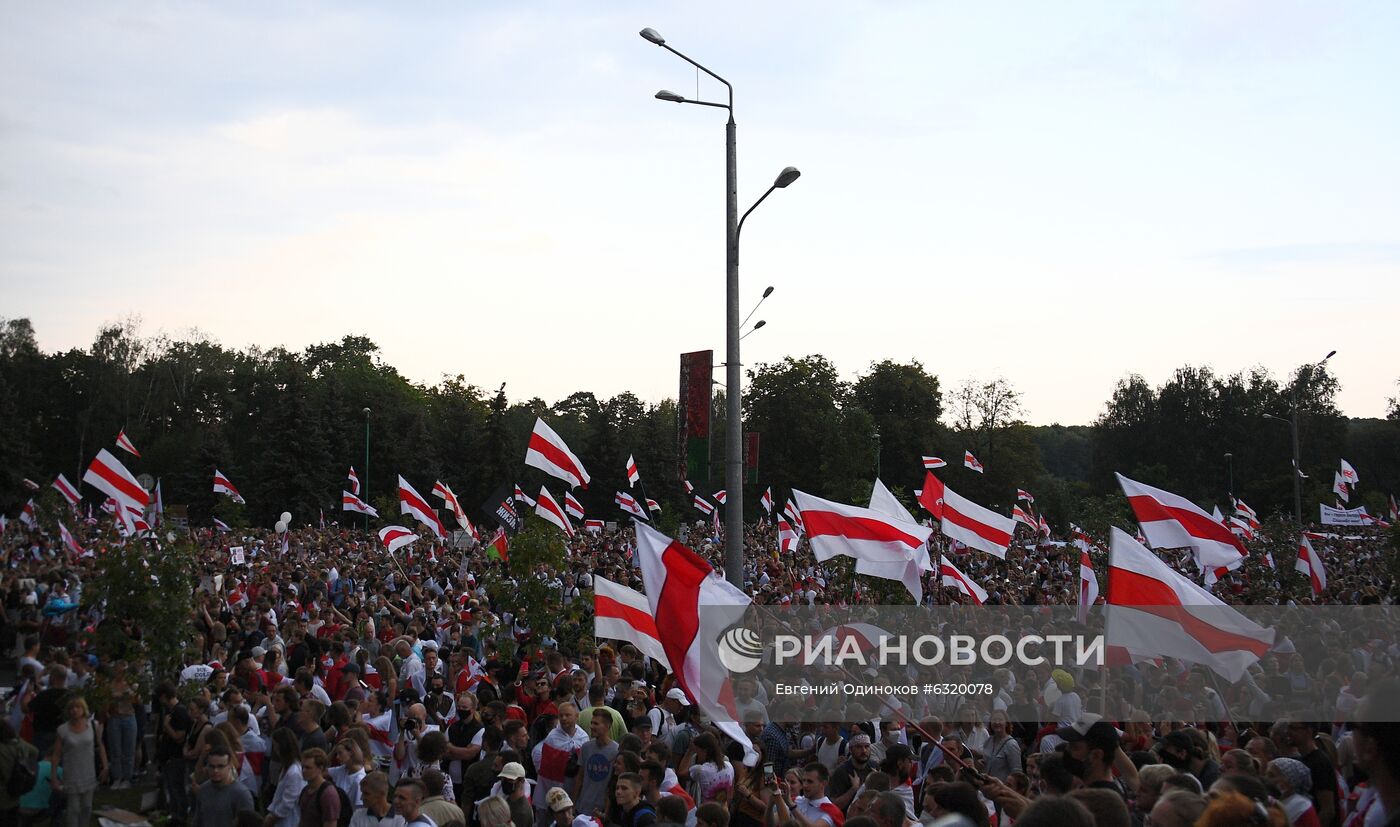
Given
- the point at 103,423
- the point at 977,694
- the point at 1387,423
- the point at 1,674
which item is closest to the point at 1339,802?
the point at 977,694

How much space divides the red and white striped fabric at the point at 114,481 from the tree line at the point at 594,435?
4062 centimetres

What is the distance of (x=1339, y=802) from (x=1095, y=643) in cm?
743

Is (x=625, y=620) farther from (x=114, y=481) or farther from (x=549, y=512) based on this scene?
(x=114, y=481)

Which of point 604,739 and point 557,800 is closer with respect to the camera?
point 557,800

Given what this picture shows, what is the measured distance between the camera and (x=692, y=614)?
8992 mm

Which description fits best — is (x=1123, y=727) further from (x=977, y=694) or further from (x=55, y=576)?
(x=55, y=576)

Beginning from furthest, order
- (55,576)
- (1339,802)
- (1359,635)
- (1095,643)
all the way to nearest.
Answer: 1. (55,576)
2. (1359,635)
3. (1095,643)
4. (1339,802)

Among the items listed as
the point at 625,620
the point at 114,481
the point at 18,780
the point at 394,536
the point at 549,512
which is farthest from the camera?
the point at 394,536

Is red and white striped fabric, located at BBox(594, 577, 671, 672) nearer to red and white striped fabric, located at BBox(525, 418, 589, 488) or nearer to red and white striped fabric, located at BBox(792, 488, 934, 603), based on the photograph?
red and white striped fabric, located at BBox(792, 488, 934, 603)

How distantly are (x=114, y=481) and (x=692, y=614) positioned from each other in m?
14.2

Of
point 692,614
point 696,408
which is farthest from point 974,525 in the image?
point 692,614

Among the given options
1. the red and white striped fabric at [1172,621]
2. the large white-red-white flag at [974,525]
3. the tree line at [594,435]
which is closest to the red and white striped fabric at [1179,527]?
the red and white striped fabric at [1172,621]

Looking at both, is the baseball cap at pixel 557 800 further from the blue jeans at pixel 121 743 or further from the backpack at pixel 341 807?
the blue jeans at pixel 121 743

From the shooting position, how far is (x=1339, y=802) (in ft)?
26.0
